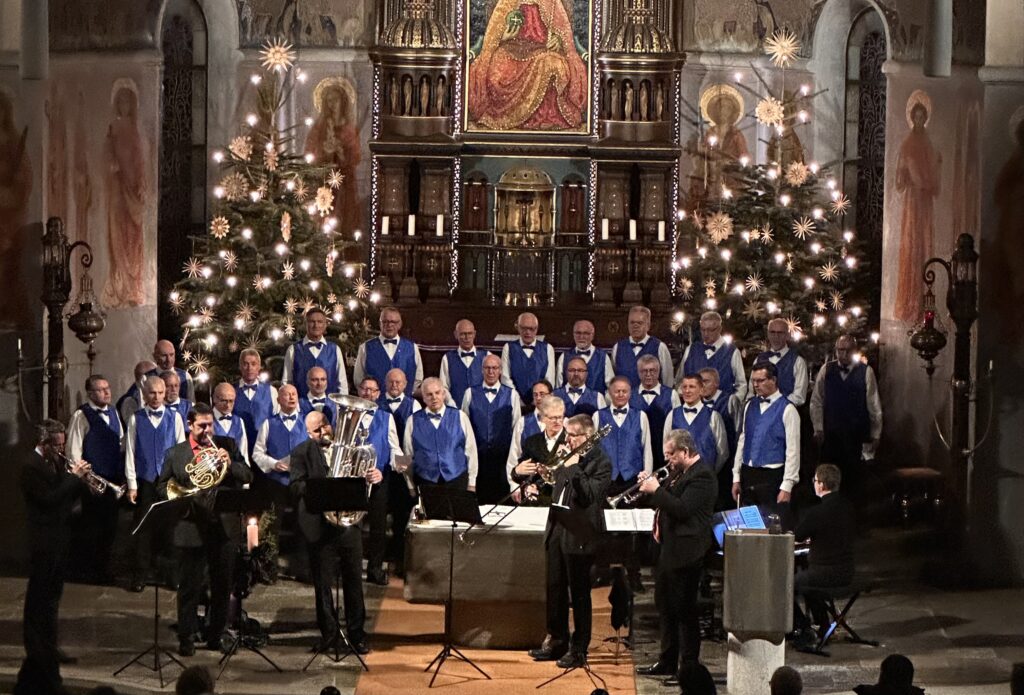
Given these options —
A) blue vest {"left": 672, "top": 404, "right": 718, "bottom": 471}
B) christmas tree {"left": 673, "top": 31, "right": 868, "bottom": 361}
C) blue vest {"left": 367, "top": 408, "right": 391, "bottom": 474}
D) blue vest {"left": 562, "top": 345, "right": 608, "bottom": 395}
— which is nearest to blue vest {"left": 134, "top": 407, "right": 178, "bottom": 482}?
blue vest {"left": 367, "top": 408, "right": 391, "bottom": 474}

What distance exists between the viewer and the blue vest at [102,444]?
14.9 m

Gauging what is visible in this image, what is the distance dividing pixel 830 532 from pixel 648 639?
1.83 metres

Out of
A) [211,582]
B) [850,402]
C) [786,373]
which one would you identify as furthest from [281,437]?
[850,402]

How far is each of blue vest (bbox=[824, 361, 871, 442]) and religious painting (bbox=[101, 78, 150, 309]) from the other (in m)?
8.01

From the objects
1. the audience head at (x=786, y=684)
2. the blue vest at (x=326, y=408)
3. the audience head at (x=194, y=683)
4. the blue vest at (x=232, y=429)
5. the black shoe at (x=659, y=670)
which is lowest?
the black shoe at (x=659, y=670)

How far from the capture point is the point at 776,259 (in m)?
19.8

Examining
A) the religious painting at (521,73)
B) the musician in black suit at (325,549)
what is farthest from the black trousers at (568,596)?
the religious painting at (521,73)

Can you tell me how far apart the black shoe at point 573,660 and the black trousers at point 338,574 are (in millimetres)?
1509

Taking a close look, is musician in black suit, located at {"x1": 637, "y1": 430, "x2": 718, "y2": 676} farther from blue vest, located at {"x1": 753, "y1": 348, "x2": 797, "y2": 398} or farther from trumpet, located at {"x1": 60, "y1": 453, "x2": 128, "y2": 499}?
trumpet, located at {"x1": 60, "y1": 453, "x2": 128, "y2": 499}

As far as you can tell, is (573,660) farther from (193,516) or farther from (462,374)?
(462,374)

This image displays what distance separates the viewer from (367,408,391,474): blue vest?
1491 cm

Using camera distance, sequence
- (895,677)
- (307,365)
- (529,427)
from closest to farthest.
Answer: (895,677) → (529,427) → (307,365)

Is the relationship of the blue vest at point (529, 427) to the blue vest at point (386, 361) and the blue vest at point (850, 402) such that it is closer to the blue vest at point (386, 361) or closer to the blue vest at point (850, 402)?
the blue vest at point (386, 361)

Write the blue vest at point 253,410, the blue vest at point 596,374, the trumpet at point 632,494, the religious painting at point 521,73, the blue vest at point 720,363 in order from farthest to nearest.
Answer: the religious painting at point 521,73, the blue vest at point 596,374, the blue vest at point 720,363, the blue vest at point 253,410, the trumpet at point 632,494
